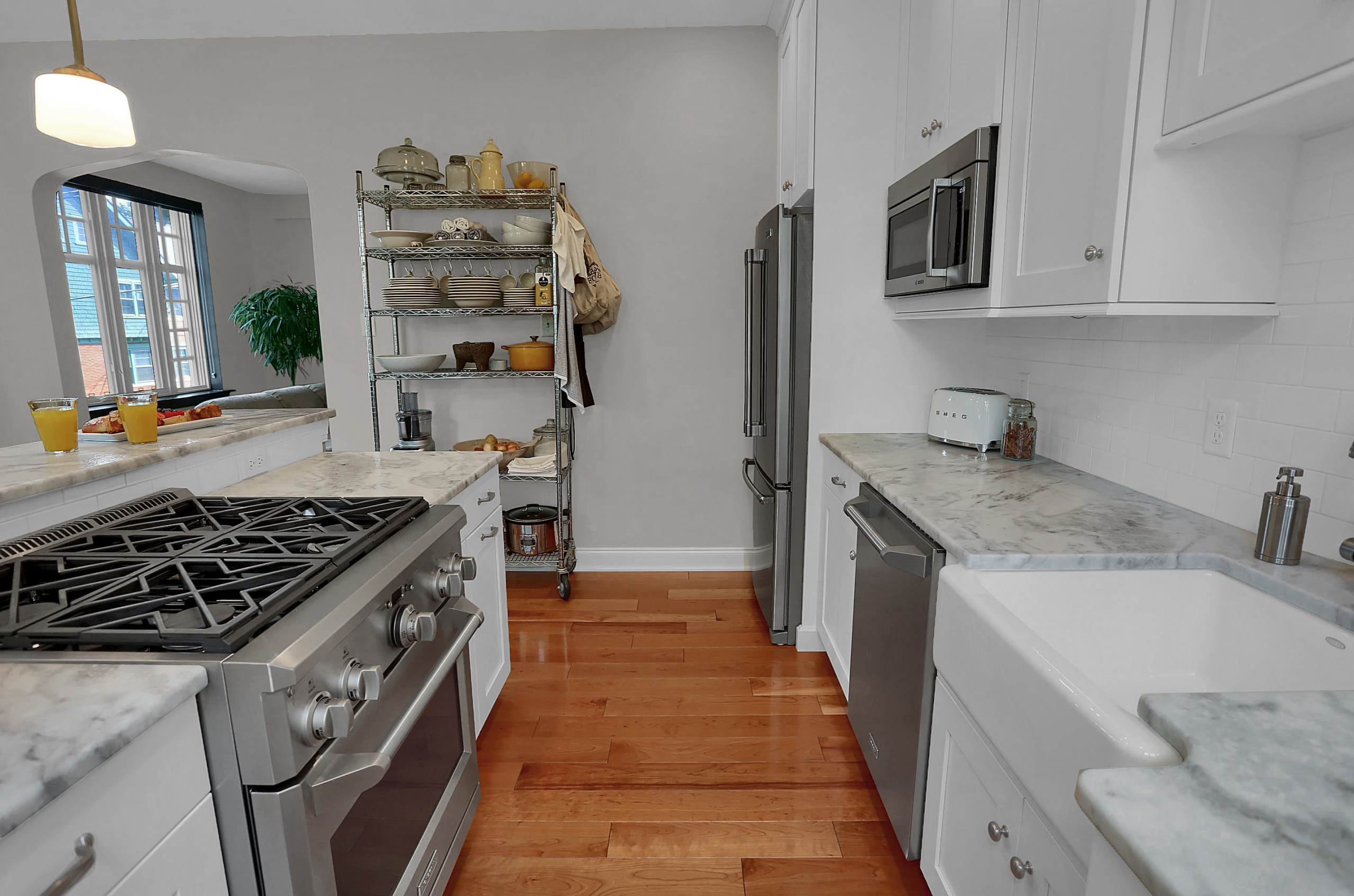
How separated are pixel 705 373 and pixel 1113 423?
1.99 m

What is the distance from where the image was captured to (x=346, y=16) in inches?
121

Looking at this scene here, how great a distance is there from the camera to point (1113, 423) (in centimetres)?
177

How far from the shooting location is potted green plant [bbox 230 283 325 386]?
5.95 m

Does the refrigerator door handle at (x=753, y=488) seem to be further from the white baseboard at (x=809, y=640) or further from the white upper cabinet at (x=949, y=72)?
the white upper cabinet at (x=949, y=72)

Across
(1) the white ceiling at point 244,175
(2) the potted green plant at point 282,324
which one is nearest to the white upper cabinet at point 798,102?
(1) the white ceiling at point 244,175

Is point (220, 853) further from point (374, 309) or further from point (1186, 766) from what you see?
point (374, 309)

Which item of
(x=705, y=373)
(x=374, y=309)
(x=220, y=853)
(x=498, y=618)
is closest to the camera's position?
(x=220, y=853)

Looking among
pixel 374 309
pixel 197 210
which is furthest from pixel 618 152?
pixel 197 210

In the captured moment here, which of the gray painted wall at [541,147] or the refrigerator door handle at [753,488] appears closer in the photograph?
the refrigerator door handle at [753,488]

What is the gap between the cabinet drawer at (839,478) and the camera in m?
2.12

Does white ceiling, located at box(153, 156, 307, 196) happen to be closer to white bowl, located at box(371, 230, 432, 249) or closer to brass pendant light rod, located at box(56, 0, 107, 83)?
white bowl, located at box(371, 230, 432, 249)

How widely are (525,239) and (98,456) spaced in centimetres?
201

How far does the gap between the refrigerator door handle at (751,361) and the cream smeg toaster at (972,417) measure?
0.68 m

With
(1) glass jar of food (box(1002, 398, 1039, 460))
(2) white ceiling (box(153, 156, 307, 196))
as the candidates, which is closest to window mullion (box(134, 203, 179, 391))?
(2) white ceiling (box(153, 156, 307, 196))
